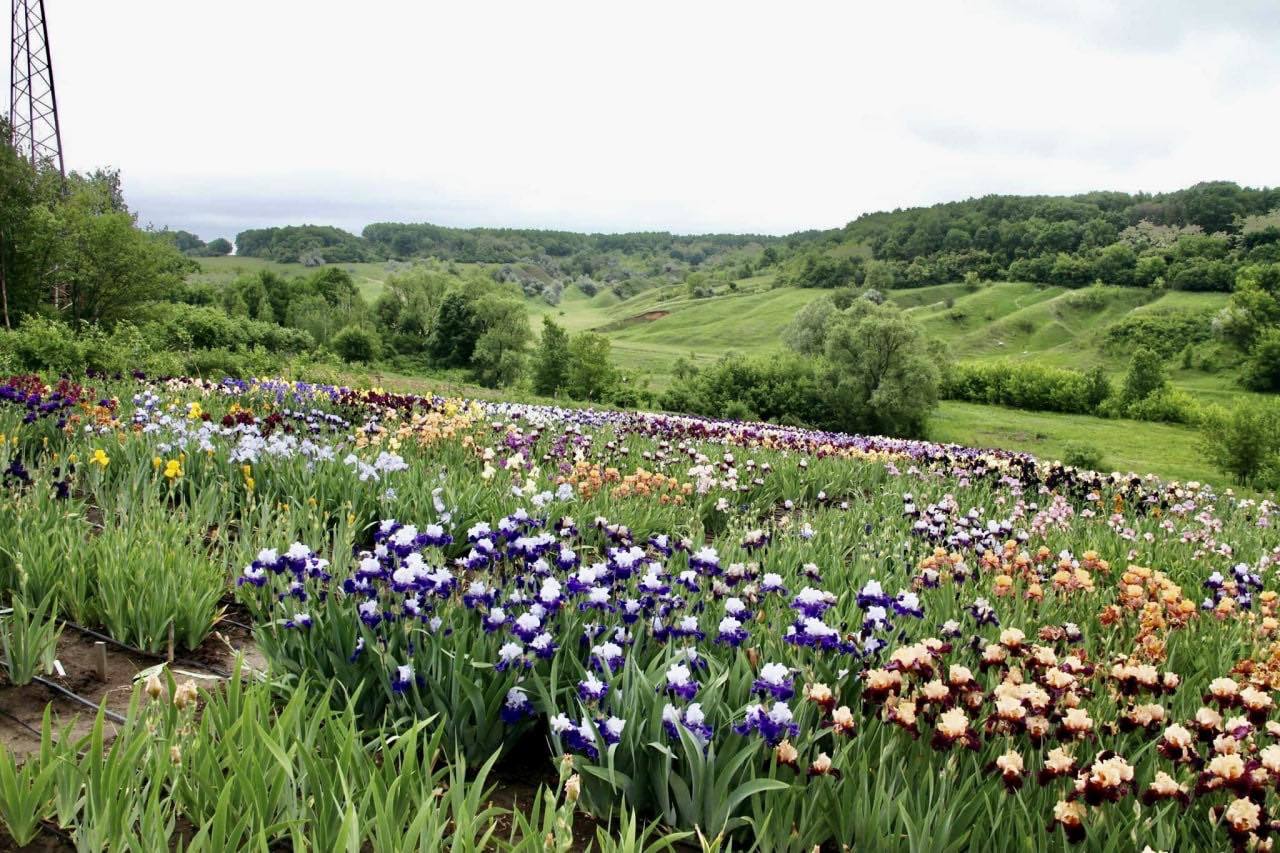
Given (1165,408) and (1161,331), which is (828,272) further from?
(1165,408)

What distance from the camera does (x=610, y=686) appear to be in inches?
122

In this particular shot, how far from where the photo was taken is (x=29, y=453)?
7.47 meters

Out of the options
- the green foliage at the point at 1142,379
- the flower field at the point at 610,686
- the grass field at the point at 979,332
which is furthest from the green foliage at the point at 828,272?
the flower field at the point at 610,686

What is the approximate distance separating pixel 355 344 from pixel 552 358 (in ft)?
79.4

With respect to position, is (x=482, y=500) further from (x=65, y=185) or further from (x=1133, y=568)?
(x=65, y=185)

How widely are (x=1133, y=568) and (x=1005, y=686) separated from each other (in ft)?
7.61

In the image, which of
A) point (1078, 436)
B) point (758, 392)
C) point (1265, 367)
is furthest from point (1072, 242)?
point (758, 392)

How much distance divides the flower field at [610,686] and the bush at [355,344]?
222ft

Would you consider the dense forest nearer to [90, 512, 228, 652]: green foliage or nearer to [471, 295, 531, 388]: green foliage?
[471, 295, 531, 388]: green foliage

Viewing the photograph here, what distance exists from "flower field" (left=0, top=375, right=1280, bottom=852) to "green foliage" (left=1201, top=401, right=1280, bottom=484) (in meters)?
36.5

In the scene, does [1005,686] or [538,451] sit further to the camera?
[538,451]

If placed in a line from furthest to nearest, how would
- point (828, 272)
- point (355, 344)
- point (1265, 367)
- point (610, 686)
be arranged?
point (828, 272) < point (1265, 367) < point (355, 344) < point (610, 686)

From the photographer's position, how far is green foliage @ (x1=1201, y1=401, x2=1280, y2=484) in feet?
113

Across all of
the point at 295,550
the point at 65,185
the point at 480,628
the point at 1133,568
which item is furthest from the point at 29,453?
the point at 65,185
